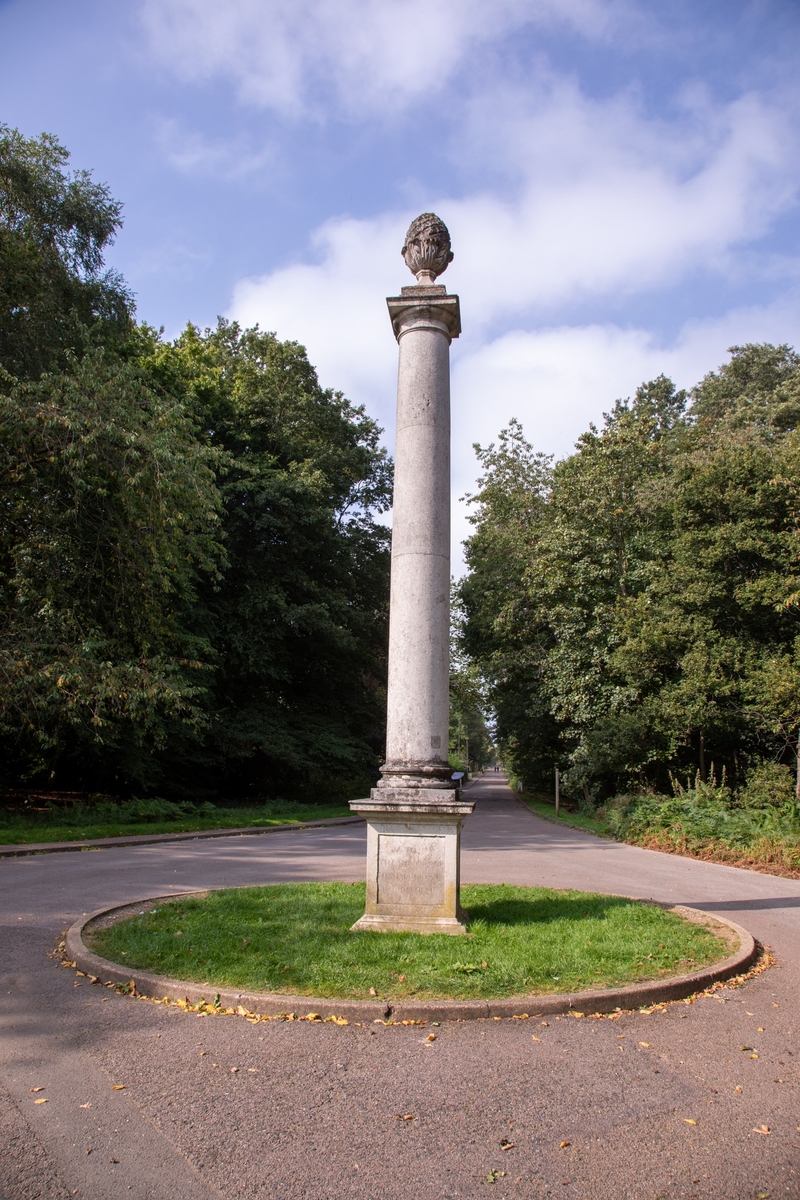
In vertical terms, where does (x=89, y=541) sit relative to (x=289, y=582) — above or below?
below

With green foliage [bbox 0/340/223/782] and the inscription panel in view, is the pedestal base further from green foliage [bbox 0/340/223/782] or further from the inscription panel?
green foliage [bbox 0/340/223/782]

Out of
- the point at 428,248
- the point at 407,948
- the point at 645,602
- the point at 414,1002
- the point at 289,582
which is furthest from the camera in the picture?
the point at 289,582

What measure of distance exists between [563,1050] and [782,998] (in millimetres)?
2261

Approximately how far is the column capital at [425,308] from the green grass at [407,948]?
5.87m

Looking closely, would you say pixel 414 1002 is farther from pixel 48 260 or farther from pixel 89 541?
pixel 48 260

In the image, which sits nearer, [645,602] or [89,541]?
[89,541]

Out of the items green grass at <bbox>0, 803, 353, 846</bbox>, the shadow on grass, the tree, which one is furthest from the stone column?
the tree

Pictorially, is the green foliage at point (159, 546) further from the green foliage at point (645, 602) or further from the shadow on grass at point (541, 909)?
the shadow on grass at point (541, 909)

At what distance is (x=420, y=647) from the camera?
7434mm

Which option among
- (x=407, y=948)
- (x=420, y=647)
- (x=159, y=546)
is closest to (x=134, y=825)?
(x=159, y=546)

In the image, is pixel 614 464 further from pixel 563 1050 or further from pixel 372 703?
pixel 563 1050

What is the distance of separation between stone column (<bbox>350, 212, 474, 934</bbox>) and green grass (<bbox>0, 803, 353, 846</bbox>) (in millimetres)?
10246

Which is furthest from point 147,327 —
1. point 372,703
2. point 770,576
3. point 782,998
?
point 782,998

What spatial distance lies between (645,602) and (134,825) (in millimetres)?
14615
